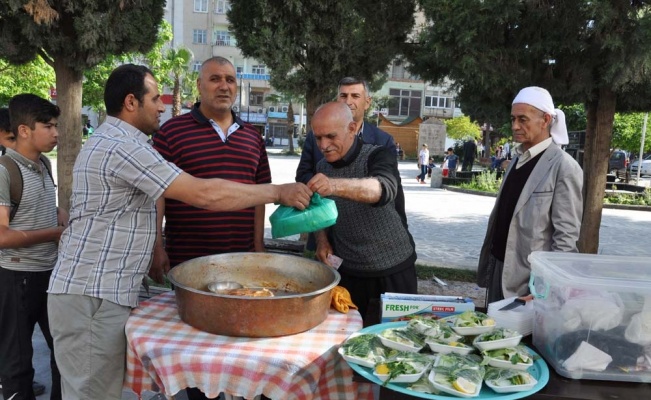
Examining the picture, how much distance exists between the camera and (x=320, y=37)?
17.9 ft

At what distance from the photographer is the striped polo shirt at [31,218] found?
8.34 feet

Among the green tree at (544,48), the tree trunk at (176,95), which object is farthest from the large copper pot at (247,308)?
the tree trunk at (176,95)

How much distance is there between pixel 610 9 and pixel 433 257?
427 centimetres

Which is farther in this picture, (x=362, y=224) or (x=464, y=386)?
(x=362, y=224)

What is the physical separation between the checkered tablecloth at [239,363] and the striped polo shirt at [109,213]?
0.20m

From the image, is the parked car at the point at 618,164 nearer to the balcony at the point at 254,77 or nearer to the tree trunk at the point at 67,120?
the tree trunk at the point at 67,120

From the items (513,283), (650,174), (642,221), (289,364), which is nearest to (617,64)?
(513,283)

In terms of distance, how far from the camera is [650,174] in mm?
25328

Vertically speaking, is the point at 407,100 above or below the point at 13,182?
above

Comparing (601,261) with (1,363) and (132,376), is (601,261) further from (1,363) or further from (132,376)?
(1,363)

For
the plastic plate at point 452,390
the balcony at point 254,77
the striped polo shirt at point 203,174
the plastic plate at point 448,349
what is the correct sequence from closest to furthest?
the plastic plate at point 452,390
the plastic plate at point 448,349
the striped polo shirt at point 203,174
the balcony at point 254,77

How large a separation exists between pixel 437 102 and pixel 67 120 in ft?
161

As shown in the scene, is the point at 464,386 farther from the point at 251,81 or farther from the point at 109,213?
the point at 251,81

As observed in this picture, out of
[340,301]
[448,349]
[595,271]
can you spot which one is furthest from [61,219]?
[595,271]
